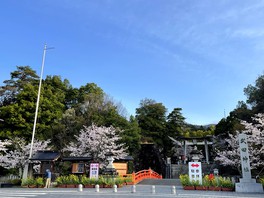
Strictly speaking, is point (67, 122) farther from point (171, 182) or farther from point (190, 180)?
point (190, 180)

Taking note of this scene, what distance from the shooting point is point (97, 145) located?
25938mm

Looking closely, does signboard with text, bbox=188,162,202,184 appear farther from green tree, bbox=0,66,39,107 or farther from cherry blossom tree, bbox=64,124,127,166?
green tree, bbox=0,66,39,107

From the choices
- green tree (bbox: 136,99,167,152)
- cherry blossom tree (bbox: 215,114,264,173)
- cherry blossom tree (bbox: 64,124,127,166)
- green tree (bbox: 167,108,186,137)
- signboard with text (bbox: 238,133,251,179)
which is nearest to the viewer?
signboard with text (bbox: 238,133,251,179)

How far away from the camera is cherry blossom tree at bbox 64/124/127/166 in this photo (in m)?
25.9

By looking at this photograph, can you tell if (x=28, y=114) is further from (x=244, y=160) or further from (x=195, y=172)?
(x=244, y=160)

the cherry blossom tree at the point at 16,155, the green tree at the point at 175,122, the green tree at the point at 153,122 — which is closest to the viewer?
the cherry blossom tree at the point at 16,155

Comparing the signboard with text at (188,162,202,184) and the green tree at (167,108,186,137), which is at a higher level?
the green tree at (167,108,186,137)

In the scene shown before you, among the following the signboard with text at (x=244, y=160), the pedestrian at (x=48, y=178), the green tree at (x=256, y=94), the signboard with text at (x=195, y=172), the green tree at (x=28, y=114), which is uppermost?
the green tree at (x=256, y=94)

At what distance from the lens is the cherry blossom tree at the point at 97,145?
25.9 meters

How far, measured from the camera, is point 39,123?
94.0ft

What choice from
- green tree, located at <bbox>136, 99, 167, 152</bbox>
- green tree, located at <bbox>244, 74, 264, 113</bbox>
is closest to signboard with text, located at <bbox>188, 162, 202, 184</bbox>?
green tree, located at <bbox>244, 74, 264, 113</bbox>

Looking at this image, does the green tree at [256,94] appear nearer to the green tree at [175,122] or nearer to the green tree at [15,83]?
the green tree at [175,122]

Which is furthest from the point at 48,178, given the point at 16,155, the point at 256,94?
the point at 256,94

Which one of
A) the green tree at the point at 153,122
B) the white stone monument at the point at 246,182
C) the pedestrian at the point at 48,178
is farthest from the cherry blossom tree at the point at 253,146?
the pedestrian at the point at 48,178
